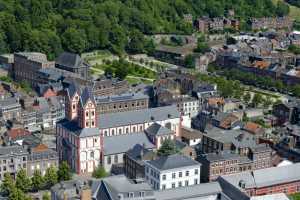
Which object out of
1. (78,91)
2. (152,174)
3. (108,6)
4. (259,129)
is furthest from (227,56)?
(152,174)

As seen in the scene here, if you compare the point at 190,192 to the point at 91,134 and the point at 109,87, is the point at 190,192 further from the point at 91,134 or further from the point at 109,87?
the point at 109,87

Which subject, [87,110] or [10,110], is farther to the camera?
[10,110]

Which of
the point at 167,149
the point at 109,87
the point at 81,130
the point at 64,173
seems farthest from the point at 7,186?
the point at 109,87

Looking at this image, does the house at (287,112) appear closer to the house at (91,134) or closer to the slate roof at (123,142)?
the house at (91,134)

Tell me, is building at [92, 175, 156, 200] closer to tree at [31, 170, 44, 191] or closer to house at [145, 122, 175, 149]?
tree at [31, 170, 44, 191]

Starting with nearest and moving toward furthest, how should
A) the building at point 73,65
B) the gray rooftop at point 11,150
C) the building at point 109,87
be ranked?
the gray rooftop at point 11,150 < the building at point 109,87 < the building at point 73,65

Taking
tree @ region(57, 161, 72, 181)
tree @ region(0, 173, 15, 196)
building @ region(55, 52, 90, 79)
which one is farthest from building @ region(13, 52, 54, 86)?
tree @ region(0, 173, 15, 196)

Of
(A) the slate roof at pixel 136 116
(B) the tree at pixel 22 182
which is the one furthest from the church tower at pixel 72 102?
(B) the tree at pixel 22 182

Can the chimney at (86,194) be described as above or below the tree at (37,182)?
above
